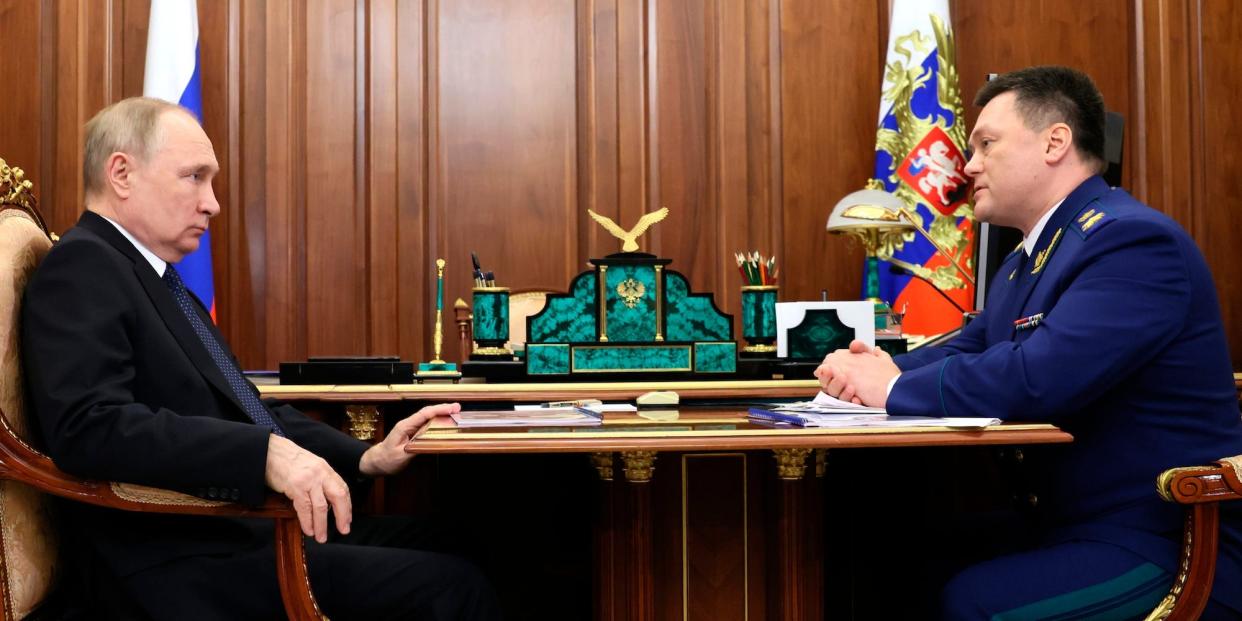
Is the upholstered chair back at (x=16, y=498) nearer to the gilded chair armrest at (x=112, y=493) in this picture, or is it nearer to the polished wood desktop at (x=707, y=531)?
the gilded chair armrest at (x=112, y=493)

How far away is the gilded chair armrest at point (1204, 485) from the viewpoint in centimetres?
157

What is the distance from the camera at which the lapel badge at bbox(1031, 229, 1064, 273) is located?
1.94 m

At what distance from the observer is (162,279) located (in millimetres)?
1816

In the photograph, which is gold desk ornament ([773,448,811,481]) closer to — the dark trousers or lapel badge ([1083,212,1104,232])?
the dark trousers

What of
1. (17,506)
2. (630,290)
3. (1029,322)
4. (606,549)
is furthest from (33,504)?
(1029,322)

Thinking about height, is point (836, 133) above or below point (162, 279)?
above

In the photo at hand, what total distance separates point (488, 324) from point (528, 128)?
75.7 inches

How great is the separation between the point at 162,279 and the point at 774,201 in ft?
10.2

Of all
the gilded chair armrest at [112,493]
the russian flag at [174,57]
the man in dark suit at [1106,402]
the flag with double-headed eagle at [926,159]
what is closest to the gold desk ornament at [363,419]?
the gilded chair armrest at [112,493]

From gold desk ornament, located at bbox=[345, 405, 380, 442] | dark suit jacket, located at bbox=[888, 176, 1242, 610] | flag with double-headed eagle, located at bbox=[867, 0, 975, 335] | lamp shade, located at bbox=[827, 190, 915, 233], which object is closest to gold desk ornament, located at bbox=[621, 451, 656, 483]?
dark suit jacket, located at bbox=[888, 176, 1242, 610]

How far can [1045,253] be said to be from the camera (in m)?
1.97

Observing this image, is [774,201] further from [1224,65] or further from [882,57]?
[1224,65]

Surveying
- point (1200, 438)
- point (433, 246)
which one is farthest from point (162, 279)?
point (433, 246)

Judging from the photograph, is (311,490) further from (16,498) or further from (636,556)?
(636,556)
